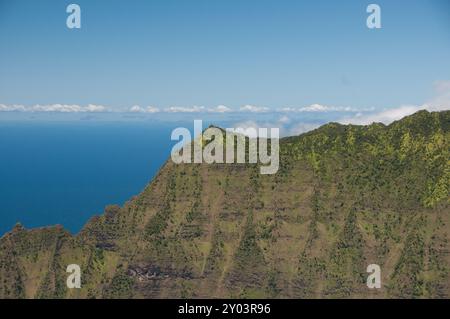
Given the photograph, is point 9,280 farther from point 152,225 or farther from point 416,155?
point 416,155

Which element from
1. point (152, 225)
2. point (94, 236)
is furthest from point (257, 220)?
point (94, 236)

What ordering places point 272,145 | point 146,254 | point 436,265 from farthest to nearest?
point 272,145
point 146,254
point 436,265

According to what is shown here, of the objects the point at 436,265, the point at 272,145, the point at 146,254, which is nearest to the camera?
the point at 436,265

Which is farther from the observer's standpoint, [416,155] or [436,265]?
[416,155]

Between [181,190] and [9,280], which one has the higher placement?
[181,190]

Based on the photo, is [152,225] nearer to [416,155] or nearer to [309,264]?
[309,264]

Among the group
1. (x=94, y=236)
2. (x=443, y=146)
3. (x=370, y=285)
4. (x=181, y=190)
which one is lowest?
(x=370, y=285)
